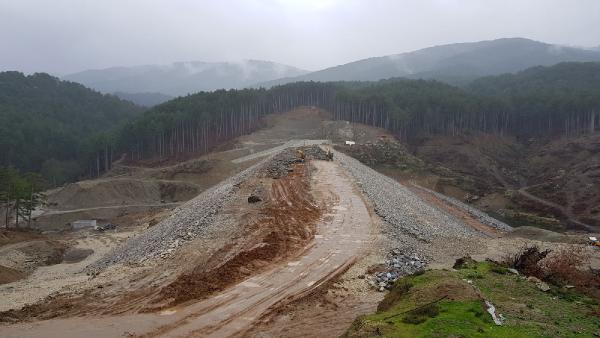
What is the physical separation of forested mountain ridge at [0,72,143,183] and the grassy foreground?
350 feet

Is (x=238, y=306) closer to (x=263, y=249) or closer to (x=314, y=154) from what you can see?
(x=263, y=249)

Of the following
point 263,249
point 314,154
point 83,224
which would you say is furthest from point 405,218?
point 83,224

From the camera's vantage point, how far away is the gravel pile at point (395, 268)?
74.2 feet

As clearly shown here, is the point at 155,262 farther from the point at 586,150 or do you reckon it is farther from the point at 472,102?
the point at 472,102

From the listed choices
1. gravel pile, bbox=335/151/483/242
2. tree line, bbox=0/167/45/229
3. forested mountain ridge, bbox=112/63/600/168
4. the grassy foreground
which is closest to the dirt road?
gravel pile, bbox=335/151/483/242

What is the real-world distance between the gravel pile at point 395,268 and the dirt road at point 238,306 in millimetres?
1790

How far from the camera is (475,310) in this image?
14836 millimetres

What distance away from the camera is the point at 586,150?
4003 inches

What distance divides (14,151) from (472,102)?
115m

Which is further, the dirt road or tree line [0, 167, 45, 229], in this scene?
tree line [0, 167, 45, 229]

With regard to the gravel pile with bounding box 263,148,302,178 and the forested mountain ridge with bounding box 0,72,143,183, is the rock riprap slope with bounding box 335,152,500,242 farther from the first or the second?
the forested mountain ridge with bounding box 0,72,143,183

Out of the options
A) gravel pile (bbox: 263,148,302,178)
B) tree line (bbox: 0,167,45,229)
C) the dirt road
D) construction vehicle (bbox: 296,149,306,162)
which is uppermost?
construction vehicle (bbox: 296,149,306,162)

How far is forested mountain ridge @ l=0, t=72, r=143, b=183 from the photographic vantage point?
373 feet

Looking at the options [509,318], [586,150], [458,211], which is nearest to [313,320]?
[509,318]
